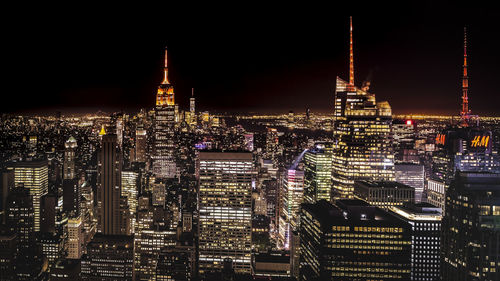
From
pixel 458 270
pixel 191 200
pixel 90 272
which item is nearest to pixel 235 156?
pixel 191 200

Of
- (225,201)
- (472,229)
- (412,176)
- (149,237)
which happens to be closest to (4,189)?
(149,237)

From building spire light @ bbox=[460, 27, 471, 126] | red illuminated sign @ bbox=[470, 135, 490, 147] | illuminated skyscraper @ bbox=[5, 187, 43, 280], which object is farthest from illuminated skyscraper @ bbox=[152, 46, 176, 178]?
building spire light @ bbox=[460, 27, 471, 126]

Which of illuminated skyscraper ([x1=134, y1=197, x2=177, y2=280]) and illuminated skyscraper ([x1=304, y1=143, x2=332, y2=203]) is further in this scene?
illuminated skyscraper ([x1=304, y1=143, x2=332, y2=203])

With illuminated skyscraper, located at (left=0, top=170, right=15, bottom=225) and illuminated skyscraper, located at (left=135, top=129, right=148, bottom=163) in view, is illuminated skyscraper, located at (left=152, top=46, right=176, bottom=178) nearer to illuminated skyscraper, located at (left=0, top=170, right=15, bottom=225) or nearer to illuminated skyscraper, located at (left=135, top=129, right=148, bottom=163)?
illuminated skyscraper, located at (left=135, top=129, right=148, bottom=163)

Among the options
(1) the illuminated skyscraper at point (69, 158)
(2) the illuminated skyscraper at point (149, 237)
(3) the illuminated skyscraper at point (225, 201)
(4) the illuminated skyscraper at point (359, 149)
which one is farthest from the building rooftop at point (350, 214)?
(1) the illuminated skyscraper at point (69, 158)

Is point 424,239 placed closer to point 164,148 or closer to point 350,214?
point 350,214

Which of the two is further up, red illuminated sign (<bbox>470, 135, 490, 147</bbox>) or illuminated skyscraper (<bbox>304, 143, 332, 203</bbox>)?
red illuminated sign (<bbox>470, 135, 490, 147</bbox>)
